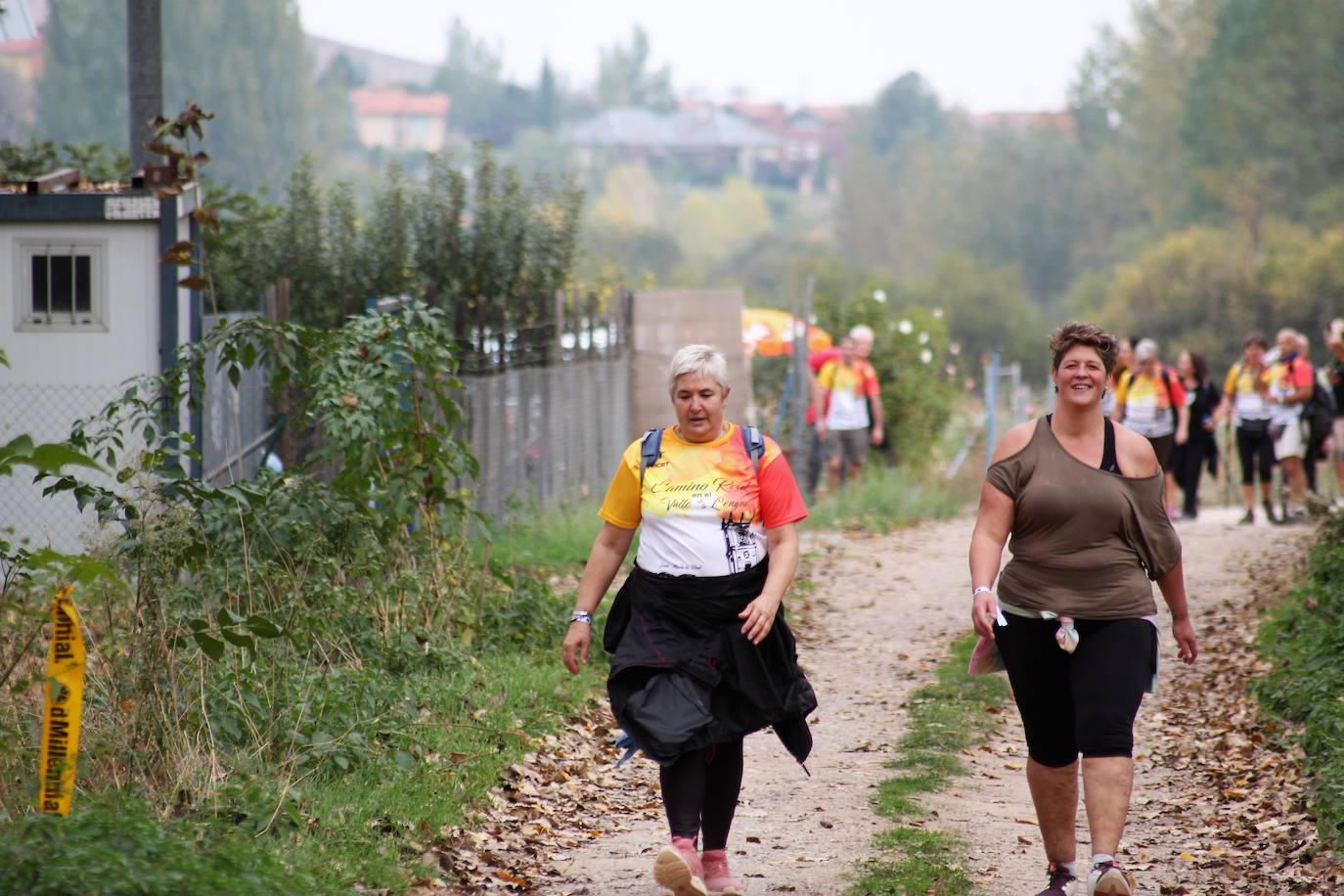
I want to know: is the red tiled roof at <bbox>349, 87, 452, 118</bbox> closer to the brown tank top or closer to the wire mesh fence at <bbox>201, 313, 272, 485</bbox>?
the wire mesh fence at <bbox>201, 313, 272, 485</bbox>

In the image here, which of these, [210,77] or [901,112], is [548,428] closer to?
[210,77]

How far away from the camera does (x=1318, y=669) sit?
27.3ft

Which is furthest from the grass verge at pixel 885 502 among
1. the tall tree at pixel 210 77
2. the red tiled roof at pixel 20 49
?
the red tiled roof at pixel 20 49

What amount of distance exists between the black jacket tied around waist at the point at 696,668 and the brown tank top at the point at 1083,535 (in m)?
0.84

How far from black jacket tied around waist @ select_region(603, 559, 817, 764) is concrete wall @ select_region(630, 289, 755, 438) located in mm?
11337

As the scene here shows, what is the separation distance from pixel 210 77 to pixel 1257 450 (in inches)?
2600

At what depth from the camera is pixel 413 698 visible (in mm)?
7391

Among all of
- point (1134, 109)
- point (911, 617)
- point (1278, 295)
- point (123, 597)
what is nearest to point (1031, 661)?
point (123, 597)

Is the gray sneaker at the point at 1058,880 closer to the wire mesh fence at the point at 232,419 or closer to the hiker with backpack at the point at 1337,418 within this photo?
the wire mesh fence at the point at 232,419

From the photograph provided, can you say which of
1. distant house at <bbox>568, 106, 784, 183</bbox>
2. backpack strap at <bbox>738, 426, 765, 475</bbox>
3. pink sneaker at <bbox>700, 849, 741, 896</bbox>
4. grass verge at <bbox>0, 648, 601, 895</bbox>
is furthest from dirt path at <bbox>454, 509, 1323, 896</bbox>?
distant house at <bbox>568, 106, 784, 183</bbox>

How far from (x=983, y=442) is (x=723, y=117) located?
169 meters

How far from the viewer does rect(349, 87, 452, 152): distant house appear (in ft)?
529

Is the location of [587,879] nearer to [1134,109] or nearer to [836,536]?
[836,536]

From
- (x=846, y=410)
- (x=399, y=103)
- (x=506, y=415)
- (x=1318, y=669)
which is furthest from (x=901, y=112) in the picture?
(x=1318, y=669)
